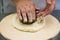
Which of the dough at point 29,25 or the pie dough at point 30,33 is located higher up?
the dough at point 29,25

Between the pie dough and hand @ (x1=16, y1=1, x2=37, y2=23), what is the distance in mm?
62

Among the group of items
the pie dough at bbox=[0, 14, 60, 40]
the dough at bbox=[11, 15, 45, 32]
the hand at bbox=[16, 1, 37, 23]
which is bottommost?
the pie dough at bbox=[0, 14, 60, 40]

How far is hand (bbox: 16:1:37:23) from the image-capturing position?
2.56 ft

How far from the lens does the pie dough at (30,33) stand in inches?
29.9

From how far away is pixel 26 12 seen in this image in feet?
2.62

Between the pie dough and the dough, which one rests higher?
the dough

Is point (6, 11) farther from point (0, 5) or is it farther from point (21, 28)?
point (21, 28)

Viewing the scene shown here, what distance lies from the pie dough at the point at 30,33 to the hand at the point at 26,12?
6 centimetres

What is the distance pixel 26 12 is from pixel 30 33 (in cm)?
10

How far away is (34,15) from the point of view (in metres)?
0.80

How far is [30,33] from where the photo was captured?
2.54 ft

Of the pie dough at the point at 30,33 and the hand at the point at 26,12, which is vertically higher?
the hand at the point at 26,12

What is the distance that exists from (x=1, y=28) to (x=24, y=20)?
0.13 meters

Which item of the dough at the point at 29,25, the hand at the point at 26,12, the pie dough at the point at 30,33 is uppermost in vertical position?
the hand at the point at 26,12
